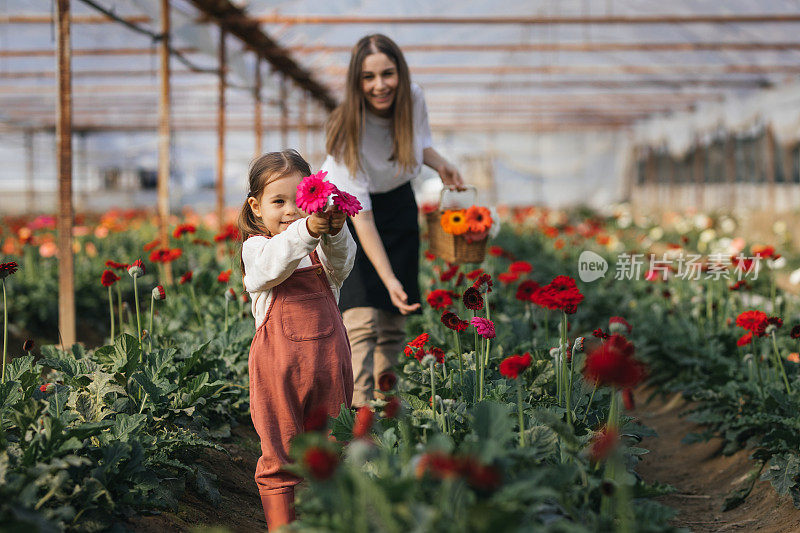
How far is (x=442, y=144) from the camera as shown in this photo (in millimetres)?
34062

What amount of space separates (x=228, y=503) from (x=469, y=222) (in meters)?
1.48

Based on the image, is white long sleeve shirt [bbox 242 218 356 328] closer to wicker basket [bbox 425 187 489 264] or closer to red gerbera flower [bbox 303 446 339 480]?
red gerbera flower [bbox 303 446 339 480]

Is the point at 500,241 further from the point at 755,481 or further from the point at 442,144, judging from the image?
the point at 442,144

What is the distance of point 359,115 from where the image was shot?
3.05 metres

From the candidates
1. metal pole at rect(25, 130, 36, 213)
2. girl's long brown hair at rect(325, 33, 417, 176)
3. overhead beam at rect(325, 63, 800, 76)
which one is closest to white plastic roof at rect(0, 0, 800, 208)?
overhead beam at rect(325, 63, 800, 76)

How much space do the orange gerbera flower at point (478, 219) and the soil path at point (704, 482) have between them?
113 cm

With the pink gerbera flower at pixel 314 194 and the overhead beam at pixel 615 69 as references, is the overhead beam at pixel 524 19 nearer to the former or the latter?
the overhead beam at pixel 615 69

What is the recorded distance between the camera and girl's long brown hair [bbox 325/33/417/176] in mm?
3029

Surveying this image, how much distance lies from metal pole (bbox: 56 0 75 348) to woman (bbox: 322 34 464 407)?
2.09m

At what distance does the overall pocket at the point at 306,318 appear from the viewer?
2199 millimetres

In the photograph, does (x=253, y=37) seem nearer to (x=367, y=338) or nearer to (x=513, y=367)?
(x=367, y=338)

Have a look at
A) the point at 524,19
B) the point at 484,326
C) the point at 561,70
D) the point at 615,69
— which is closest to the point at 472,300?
the point at 484,326

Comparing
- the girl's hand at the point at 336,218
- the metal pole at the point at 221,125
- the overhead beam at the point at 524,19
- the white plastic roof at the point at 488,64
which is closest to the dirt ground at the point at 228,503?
the girl's hand at the point at 336,218

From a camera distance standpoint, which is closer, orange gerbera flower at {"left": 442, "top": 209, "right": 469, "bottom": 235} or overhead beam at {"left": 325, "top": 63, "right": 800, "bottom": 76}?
orange gerbera flower at {"left": 442, "top": 209, "right": 469, "bottom": 235}
